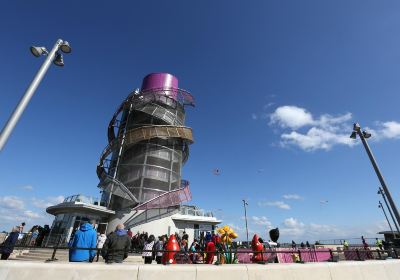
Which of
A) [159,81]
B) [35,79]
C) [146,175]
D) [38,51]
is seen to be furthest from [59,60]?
[159,81]

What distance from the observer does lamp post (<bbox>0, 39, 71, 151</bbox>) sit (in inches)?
283

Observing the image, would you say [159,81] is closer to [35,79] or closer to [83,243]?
[35,79]

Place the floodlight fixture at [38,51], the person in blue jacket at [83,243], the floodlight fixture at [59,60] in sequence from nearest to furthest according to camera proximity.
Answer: the person in blue jacket at [83,243]
the floodlight fixture at [38,51]
the floodlight fixture at [59,60]

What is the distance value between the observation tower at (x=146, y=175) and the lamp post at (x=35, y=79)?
17416 mm

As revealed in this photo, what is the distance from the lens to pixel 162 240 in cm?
1212

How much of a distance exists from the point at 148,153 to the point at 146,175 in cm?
293

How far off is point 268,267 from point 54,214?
25.6 meters

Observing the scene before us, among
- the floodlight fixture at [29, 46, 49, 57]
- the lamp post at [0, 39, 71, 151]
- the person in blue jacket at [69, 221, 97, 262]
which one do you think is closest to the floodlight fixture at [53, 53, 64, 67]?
the lamp post at [0, 39, 71, 151]

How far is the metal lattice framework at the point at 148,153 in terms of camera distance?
93.5ft

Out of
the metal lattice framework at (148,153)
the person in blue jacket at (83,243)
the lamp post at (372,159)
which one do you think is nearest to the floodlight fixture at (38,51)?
the person in blue jacket at (83,243)

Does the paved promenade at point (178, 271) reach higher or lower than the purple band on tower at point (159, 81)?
lower

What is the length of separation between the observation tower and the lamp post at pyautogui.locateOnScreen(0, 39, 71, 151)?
17.4 m

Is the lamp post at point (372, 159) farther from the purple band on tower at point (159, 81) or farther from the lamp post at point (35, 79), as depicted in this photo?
the purple band on tower at point (159, 81)

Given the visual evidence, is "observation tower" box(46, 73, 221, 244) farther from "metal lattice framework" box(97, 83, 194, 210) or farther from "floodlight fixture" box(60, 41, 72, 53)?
"floodlight fixture" box(60, 41, 72, 53)
